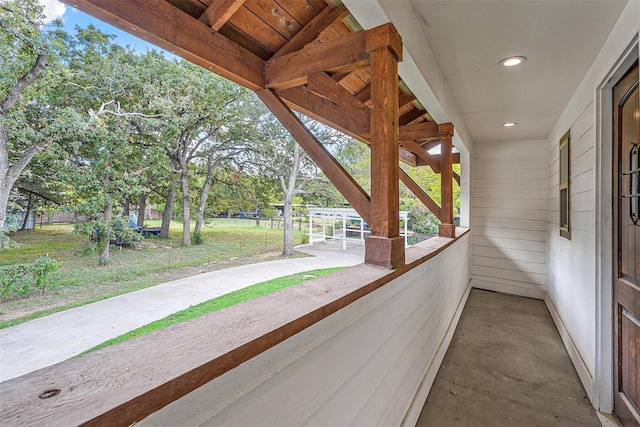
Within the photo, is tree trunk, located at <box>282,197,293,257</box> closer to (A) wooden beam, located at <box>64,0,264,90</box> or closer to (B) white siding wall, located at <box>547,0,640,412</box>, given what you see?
(A) wooden beam, located at <box>64,0,264,90</box>

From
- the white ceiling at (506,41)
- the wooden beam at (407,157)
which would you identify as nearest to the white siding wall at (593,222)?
the white ceiling at (506,41)

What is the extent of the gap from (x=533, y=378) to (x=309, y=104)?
263 cm

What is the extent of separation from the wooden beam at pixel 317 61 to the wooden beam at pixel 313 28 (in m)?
0.07

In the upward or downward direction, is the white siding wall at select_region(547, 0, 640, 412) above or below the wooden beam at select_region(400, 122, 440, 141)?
below

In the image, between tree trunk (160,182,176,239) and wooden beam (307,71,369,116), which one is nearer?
tree trunk (160,182,176,239)

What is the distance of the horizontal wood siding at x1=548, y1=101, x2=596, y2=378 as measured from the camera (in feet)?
6.68

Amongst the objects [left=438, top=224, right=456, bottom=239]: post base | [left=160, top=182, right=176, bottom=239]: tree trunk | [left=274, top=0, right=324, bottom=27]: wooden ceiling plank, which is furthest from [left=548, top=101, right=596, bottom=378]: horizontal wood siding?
[left=160, top=182, right=176, bottom=239]: tree trunk

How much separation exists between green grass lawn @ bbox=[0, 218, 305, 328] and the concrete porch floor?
1633 millimetres

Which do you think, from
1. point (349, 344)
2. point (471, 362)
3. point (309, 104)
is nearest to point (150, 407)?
point (349, 344)

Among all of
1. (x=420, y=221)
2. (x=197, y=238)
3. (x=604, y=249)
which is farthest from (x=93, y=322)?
(x=420, y=221)

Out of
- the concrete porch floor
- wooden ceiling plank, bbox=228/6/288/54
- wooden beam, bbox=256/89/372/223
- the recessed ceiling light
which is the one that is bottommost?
the concrete porch floor

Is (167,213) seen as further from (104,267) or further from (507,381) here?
(507,381)

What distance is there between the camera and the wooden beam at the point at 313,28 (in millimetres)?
1546

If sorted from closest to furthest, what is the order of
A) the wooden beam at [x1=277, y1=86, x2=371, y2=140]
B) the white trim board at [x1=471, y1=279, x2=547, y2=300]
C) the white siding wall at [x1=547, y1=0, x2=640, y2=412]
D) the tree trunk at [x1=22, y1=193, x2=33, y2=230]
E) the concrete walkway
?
the concrete walkway
the tree trunk at [x1=22, y1=193, x2=33, y2=230]
the white siding wall at [x1=547, y1=0, x2=640, y2=412]
the wooden beam at [x1=277, y1=86, x2=371, y2=140]
the white trim board at [x1=471, y1=279, x2=547, y2=300]
